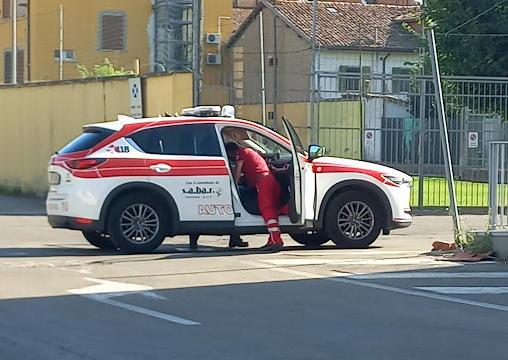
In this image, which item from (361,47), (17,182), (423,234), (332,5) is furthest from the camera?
(332,5)

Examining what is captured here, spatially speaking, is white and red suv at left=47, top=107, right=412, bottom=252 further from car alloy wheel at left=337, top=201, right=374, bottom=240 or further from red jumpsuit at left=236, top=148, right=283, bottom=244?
red jumpsuit at left=236, top=148, right=283, bottom=244

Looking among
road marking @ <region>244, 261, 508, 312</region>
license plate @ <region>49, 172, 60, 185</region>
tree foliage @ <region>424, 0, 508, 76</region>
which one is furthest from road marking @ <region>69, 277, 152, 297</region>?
tree foliage @ <region>424, 0, 508, 76</region>

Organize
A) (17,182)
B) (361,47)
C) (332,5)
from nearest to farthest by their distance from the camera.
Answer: (17,182) → (361,47) → (332,5)

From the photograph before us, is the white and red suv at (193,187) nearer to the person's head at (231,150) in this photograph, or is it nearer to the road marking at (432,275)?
the person's head at (231,150)

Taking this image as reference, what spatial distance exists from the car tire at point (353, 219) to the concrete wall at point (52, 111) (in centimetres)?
812

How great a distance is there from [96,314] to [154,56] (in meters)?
39.0

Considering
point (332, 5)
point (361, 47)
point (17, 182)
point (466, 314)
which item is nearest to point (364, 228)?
point (466, 314)

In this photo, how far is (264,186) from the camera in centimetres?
1470

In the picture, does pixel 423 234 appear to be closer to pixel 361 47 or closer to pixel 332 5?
pixel 361 47

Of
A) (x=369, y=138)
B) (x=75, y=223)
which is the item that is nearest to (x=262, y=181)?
(x=75, y=223)

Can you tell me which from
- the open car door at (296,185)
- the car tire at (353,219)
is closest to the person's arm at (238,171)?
the open car door at (296,185)

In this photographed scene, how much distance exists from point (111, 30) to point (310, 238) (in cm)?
3375

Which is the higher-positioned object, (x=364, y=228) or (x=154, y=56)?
(x=154, y=56)

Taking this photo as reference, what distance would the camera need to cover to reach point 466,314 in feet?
33.0
